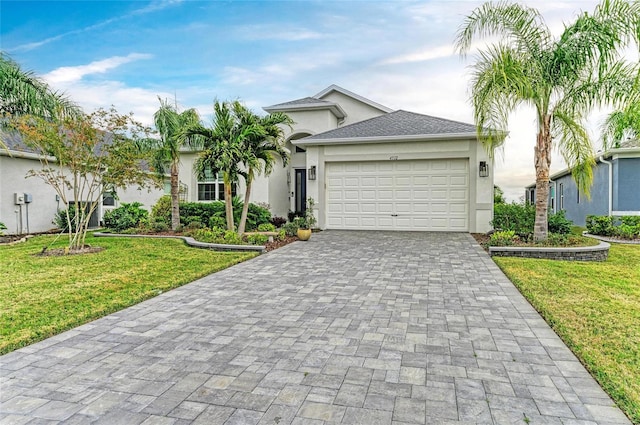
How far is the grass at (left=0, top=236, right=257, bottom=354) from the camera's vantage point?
4.35 meters

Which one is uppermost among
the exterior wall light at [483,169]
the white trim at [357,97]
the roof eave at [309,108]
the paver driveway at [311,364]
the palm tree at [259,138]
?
the white trim at [357,97]

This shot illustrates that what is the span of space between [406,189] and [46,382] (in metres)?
11.9

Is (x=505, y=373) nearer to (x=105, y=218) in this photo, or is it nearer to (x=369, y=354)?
(x=369, y=354)

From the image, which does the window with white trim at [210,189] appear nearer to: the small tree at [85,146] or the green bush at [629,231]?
the small tree at [85,146]

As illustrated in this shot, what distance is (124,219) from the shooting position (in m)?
13.8

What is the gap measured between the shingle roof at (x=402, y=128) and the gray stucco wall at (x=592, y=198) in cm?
500

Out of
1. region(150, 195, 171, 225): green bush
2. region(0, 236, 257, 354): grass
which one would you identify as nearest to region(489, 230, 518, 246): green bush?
region(0, 236, 257, 354): grass

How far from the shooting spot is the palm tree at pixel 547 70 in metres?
8.23

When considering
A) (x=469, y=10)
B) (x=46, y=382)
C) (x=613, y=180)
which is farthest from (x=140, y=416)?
(x=613, y=180)

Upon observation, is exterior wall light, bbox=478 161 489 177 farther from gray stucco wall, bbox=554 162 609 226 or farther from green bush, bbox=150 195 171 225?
green bush, bbox=150 195 171 225

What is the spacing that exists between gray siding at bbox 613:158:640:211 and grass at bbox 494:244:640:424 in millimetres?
7164

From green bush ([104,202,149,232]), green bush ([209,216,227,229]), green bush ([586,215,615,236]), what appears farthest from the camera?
green bush ([104,202,149,232])

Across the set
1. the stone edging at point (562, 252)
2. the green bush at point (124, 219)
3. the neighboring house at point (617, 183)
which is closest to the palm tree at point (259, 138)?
the green bush at point (124, 219)

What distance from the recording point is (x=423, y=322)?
4.31 meters
